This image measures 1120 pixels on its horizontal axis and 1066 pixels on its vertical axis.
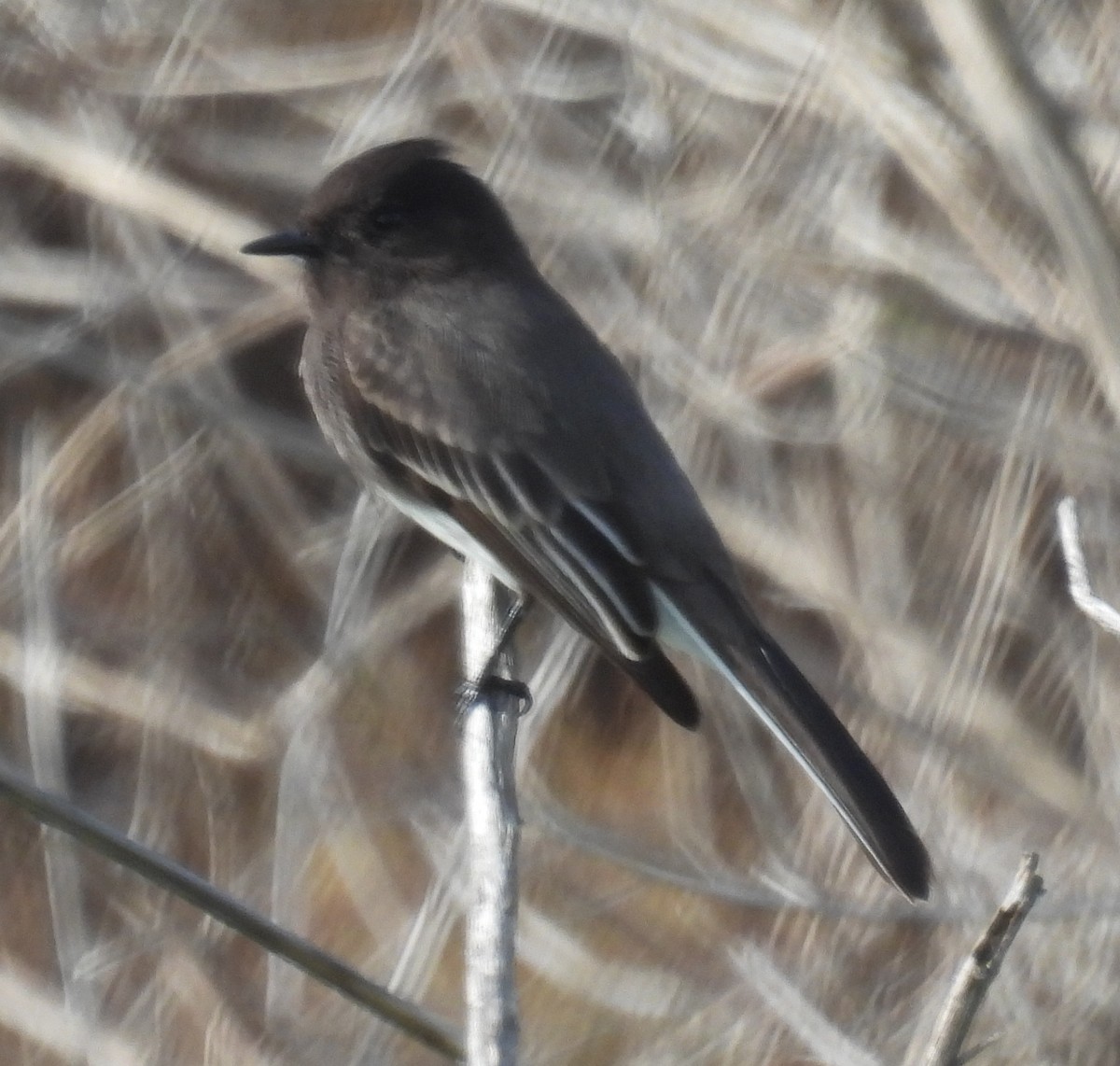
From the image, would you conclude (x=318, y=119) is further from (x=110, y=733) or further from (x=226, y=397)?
(x=110, y=733)

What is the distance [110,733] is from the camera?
5.09m

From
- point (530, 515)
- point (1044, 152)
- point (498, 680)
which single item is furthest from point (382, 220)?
point (1044, 152)

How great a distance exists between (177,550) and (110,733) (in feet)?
2.18

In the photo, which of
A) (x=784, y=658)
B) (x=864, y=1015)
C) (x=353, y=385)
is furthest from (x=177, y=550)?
(x=784, y=658)

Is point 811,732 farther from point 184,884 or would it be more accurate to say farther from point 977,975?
point 184,884

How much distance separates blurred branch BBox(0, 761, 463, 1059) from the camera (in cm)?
161

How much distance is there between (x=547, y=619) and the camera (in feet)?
14.1

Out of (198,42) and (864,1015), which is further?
(198,42)

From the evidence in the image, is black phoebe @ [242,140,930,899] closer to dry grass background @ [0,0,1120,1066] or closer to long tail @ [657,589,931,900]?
long tail @ [657,589,931,900]

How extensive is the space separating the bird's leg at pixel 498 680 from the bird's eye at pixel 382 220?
2.27 ft

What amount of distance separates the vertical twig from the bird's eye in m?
0.90

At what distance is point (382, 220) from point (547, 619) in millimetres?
1331

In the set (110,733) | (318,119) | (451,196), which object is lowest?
(110,733)

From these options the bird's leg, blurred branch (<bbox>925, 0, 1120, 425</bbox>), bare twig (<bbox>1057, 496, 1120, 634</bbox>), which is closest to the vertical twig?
the bird's leg
